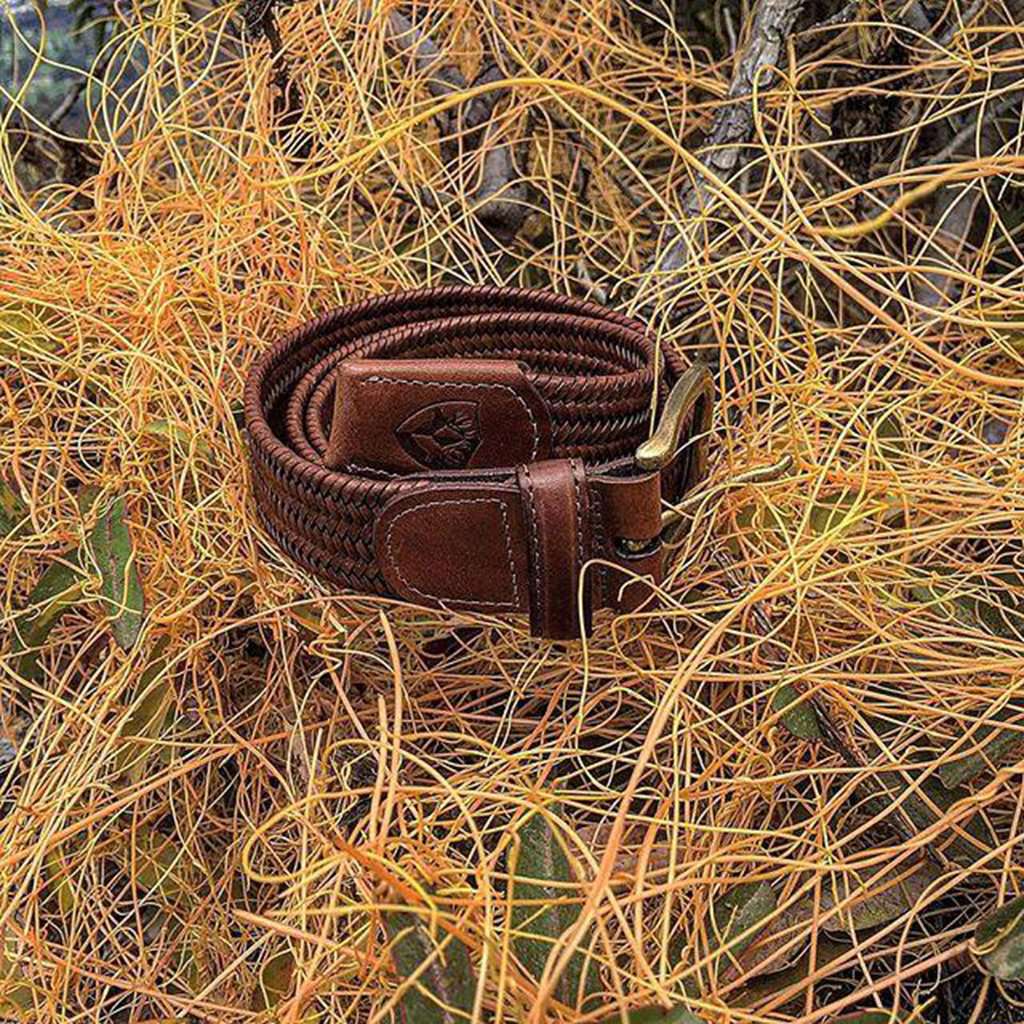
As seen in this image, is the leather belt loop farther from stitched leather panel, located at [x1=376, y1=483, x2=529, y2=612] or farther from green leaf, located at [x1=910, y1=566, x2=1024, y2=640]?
green leaf, located at [x1=910, y1=566, x2=1024, y2=640]

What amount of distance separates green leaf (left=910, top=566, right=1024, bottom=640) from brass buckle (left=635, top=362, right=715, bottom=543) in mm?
154

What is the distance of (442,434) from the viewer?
847 millimetres

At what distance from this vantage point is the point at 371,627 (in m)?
0.87

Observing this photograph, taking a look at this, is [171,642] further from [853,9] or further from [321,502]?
[853,9]

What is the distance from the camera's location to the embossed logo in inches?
33.0

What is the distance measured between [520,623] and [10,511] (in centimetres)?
38

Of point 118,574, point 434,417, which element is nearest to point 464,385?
point 434,417

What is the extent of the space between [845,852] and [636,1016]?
22cm

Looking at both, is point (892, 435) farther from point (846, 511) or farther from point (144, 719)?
point (144, 719)

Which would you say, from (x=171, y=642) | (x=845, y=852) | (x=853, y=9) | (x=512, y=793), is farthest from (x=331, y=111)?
(x=845, y=852)

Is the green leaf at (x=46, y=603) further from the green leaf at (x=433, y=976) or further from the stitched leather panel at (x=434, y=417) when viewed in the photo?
the green leaf at (x=433, y=976)

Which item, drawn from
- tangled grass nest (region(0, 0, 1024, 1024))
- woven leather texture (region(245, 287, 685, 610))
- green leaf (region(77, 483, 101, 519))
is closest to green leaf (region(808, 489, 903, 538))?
tangled grass nest (region(0, 0, 1024, 1024))

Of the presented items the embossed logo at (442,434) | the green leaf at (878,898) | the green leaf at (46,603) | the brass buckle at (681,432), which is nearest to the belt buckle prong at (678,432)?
the brass buckle at (681,432)

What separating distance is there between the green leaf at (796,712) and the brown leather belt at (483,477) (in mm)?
100
